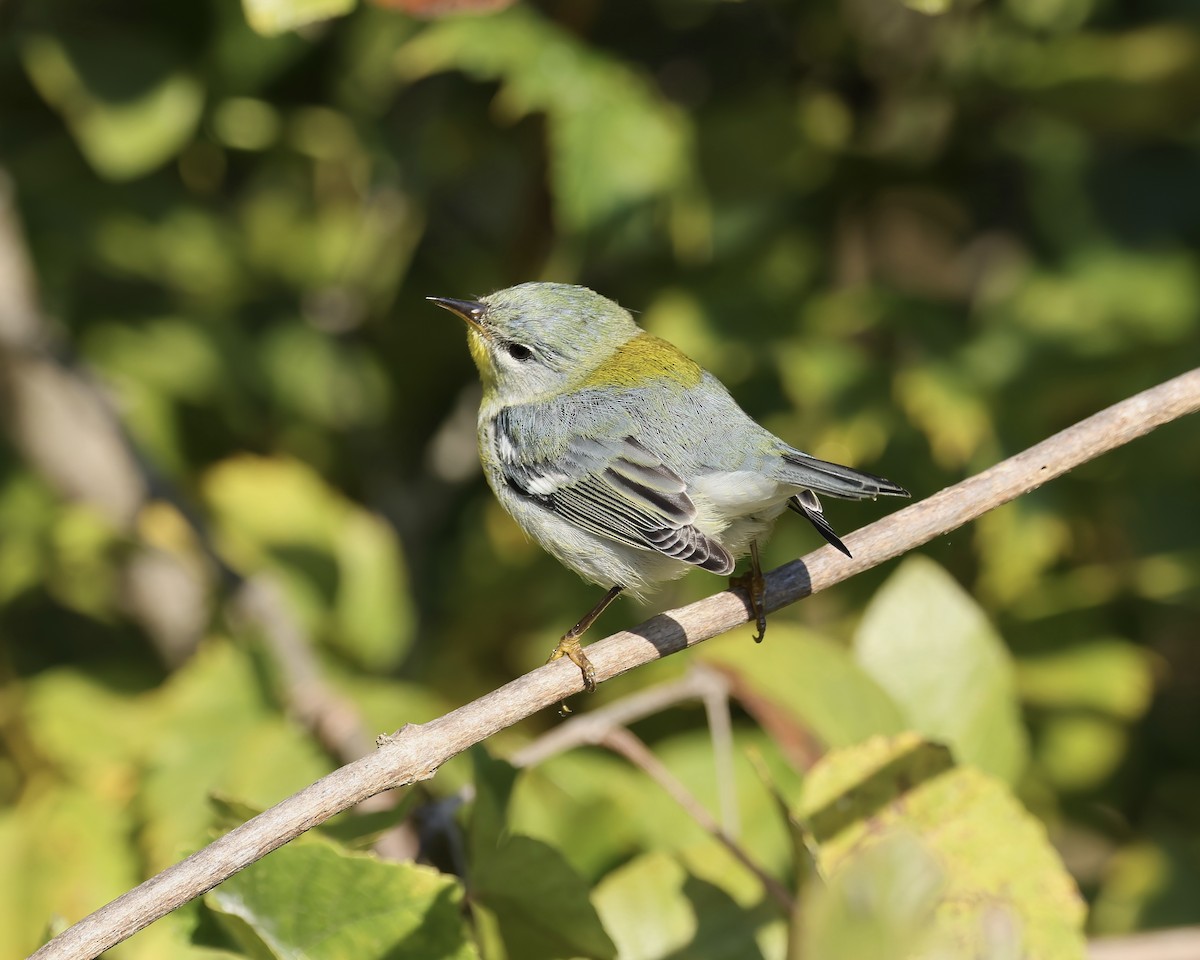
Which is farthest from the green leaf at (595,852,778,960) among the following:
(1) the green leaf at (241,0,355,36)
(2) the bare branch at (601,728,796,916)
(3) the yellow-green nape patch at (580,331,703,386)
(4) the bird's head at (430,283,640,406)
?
(1) the green leaf at (241,0,355,36)

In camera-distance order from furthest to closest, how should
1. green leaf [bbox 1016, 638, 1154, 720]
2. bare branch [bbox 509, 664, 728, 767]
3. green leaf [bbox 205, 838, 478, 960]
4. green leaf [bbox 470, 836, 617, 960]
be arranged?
green leaf [bbox 1016, 638, 1154, 720] < bare branch [bbox 509, 664, 728, 767] < green leaf [bbox 470, 836, 617, 960] < green leaf [bbox 205, 838, 478, 960]

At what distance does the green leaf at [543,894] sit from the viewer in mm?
1873

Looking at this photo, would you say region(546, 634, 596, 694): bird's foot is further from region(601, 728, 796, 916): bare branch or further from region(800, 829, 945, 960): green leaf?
region(800, 829, 945, 960): green leaf

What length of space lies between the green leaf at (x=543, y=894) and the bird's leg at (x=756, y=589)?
1.97 feet

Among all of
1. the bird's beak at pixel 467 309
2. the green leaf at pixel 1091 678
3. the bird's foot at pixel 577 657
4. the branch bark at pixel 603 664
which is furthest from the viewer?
the green leaf at pixel 1091 678

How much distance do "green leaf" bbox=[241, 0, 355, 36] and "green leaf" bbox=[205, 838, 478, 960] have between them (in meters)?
1.35

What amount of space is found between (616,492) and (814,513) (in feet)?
1.34

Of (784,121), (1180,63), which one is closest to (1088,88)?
(1180,63)

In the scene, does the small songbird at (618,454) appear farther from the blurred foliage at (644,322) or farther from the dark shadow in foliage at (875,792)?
Result: the dark shadow in foliage at (875,792)

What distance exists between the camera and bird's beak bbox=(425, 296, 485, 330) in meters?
2.81

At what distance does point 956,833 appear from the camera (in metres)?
2.07

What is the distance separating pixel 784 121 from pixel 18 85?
6.42 ft

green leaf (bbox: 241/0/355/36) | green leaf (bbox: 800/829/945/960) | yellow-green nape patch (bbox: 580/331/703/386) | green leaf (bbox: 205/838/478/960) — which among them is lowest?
green leaf (bbox: 205/838/478/960)

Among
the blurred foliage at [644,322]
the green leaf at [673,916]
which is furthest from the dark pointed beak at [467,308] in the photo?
the green leaf at [673,916]
